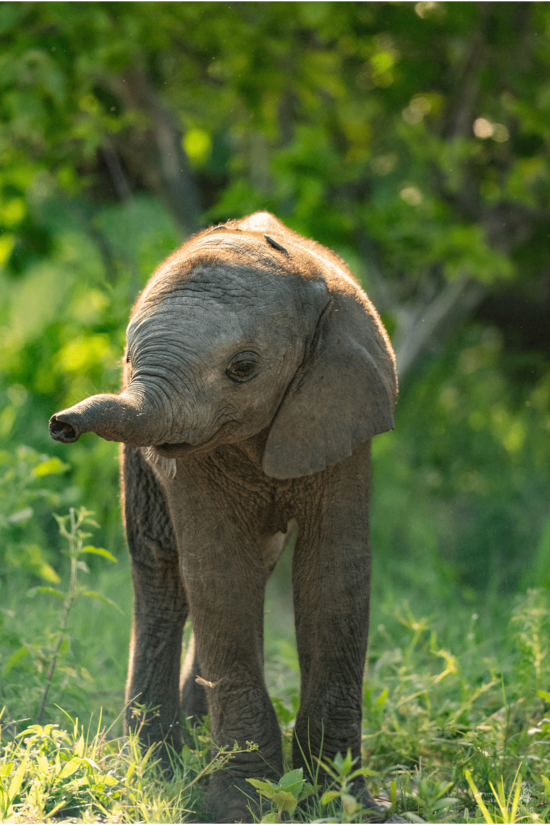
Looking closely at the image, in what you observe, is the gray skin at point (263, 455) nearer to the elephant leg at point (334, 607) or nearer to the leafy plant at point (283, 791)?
the elephant leg at point (334, 607)

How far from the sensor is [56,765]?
122 inches

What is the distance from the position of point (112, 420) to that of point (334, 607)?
4.27ft

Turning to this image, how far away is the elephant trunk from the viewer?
2484 mm

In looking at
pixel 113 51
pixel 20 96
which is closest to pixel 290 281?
pixel 20 96

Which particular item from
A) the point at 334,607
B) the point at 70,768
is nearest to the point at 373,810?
the point at 334,607

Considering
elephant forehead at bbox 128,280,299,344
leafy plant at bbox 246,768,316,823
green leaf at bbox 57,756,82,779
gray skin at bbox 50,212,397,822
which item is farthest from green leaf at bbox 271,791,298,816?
elephant forehead at bbox 128,280,299,344

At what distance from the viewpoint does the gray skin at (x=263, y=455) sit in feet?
9.85

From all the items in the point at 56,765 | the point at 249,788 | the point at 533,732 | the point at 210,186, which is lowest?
the point at 533,732

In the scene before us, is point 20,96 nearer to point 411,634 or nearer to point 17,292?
point 411,634

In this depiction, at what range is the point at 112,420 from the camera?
8.41 ft

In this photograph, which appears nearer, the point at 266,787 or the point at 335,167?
the point at 266,787

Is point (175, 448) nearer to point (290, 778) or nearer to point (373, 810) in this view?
point (290, 778)

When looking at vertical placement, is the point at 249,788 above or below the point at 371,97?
below

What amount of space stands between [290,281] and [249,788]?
1.84 metres
